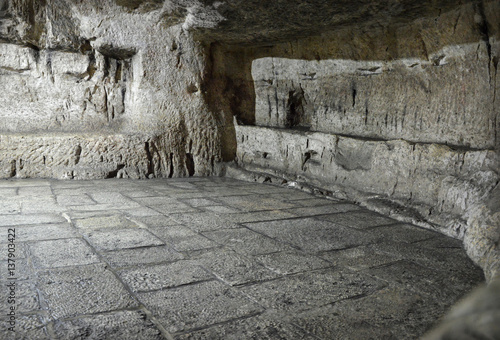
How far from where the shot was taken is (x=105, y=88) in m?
6.02

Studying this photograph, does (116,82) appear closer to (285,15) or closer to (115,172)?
(115,172)

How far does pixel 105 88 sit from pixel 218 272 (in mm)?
4457

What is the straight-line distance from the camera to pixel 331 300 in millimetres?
2049

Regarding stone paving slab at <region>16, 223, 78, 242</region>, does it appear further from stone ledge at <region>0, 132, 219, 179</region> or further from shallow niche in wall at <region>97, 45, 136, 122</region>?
shallow niche in wall at <region>97, 45, 136, 122</region>

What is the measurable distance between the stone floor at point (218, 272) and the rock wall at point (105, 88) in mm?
1689

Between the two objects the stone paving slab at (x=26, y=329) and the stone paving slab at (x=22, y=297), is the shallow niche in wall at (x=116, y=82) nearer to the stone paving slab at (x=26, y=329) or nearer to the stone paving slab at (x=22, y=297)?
the stone paving slab at (x=22, y=297)

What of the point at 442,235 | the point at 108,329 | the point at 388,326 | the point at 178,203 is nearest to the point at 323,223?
the point at 442,235

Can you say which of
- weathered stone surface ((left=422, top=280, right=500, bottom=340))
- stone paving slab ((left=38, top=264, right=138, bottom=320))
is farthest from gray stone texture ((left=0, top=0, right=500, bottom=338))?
weathered stone surface ((left=422, top=280, right=500, bottom=340))

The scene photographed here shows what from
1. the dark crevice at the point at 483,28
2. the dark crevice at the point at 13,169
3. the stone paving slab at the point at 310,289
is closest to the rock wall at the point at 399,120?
the dark crevice at the point at 483,28

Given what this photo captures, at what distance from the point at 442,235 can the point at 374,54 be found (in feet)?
7.61

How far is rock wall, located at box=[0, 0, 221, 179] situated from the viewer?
17.8 ft

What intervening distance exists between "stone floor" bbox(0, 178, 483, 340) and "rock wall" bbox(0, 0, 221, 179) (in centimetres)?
169

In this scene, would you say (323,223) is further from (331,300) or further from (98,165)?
(98,165)

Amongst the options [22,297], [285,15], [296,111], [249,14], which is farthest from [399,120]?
[22,297]
